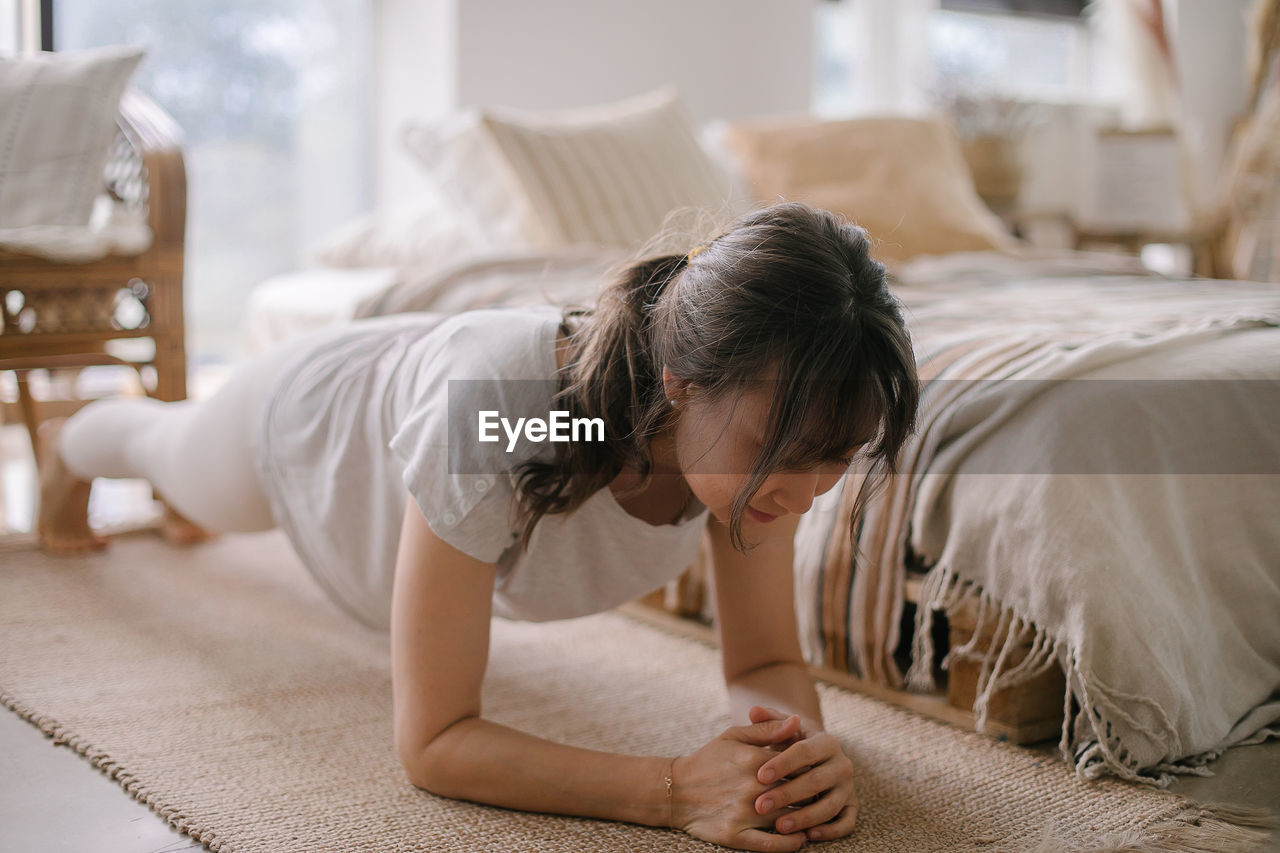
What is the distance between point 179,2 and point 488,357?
9.46 feet

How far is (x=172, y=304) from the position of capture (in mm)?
2178

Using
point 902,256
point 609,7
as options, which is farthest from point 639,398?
point 609,7

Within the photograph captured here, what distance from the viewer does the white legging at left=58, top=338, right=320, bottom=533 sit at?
1.38 meters

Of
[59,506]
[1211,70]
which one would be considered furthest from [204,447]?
[1211,70]

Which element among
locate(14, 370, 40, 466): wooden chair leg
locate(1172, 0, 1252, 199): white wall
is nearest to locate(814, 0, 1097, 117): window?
locate(1172, 0, 1252, 199): white wall

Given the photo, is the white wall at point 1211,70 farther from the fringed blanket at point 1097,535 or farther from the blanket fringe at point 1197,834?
the blanket fringe at point 1197,834

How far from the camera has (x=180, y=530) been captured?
1943 mm

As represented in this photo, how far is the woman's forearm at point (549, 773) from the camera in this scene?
949 millimetres

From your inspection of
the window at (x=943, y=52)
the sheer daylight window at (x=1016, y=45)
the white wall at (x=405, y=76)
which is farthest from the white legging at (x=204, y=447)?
the sheer daylight window at (x=1016, y=45)

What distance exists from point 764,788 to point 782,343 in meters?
0.36

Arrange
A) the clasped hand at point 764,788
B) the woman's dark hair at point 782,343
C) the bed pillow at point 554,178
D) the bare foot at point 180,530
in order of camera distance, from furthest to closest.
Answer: the bed pillow at point 554,178, the bare foot at point 180,530, the clasped hand at point 764,788, the woman's dark hair at point 782,343

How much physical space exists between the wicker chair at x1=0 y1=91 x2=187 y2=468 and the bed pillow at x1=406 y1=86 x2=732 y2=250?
502mm

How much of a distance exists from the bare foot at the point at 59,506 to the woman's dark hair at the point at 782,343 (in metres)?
1.22

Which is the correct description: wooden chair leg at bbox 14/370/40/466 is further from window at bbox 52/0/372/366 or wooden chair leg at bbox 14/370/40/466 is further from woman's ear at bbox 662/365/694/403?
woman's ear at bbox 662/365/694/403
